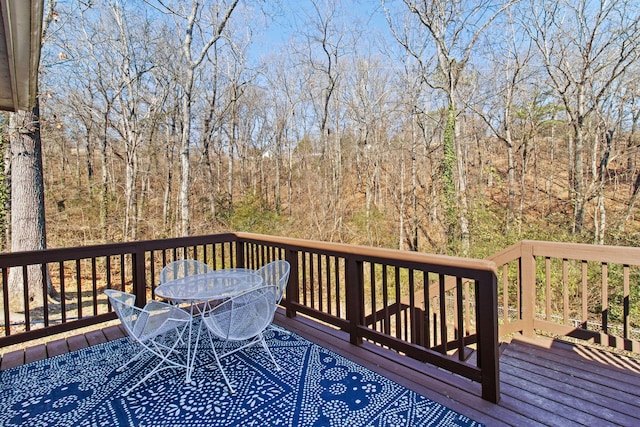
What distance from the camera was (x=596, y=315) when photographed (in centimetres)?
608

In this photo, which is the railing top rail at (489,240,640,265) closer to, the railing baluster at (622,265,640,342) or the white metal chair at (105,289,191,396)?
the railing baluster at (622,265,640,342)

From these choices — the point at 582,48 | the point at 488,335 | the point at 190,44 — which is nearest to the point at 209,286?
the point at 488,335

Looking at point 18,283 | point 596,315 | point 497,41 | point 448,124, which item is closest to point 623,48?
point 497,41

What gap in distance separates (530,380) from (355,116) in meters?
13.2

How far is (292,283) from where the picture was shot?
3666mm

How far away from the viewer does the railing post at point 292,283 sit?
3592mm

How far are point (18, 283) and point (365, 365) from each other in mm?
6542

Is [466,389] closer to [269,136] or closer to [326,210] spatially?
[326,210]

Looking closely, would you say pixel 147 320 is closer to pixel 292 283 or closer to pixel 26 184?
pixel 292 283

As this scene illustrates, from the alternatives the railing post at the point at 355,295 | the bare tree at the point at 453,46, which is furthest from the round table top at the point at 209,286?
the bare tree at the point at 453,46

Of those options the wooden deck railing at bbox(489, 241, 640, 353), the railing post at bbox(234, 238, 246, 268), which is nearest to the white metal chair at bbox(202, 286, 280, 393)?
the railing post at bbox(234, 238, 246, 268)

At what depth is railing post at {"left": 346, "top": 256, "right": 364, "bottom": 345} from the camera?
2922 mm

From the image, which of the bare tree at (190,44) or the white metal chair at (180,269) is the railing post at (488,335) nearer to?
the white metal chair at (180,269)

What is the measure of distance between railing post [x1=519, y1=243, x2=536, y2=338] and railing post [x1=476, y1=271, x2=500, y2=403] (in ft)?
4.95
